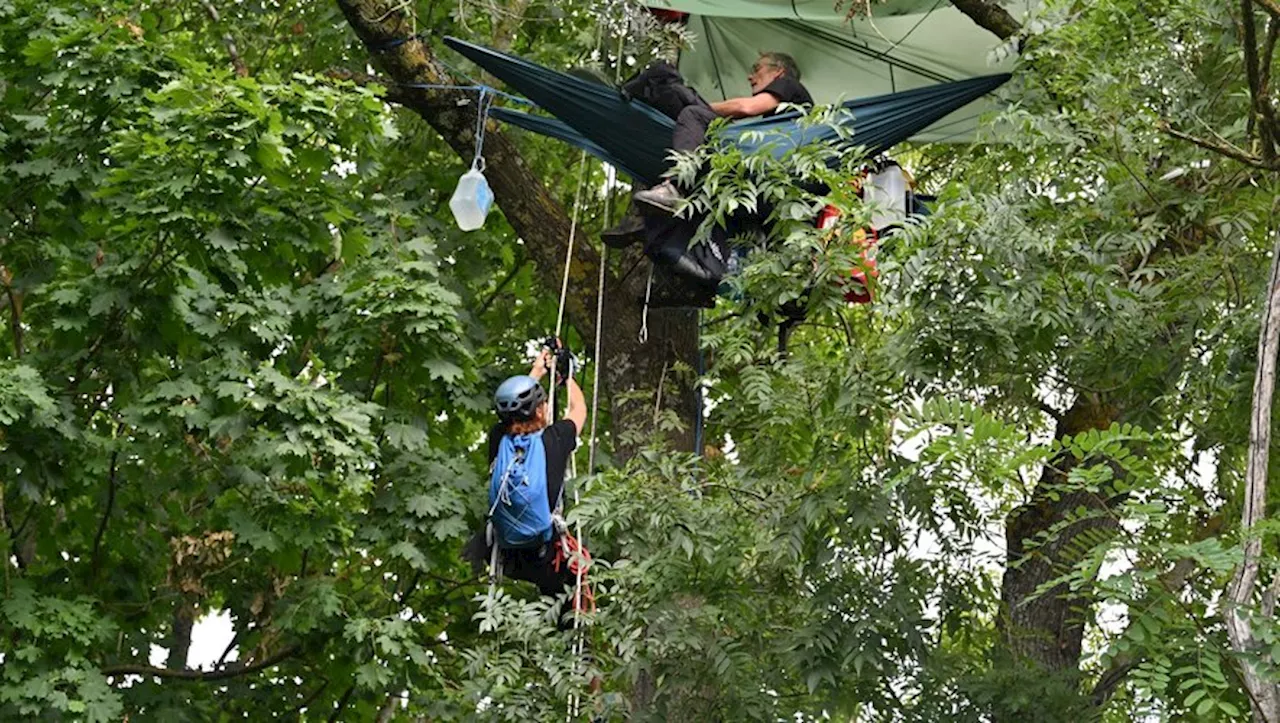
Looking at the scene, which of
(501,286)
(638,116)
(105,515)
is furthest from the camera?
(501,286)

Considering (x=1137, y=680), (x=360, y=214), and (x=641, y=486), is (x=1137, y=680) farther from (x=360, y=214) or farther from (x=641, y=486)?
(x=360, y=214)

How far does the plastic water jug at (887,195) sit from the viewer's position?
6215mm

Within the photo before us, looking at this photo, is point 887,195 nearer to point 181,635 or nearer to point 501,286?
point 501,286

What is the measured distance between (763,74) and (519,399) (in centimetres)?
145

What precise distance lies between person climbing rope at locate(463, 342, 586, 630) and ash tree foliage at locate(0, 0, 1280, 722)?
7.6 inches

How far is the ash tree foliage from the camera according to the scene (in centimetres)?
589

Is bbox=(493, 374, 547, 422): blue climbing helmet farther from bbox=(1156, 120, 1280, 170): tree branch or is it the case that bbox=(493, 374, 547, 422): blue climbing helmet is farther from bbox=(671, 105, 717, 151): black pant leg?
bbox=(1156, 120, 1280, 170): tree branch

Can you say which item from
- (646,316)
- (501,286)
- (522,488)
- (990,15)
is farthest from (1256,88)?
(501,286)

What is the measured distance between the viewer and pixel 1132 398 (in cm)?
657

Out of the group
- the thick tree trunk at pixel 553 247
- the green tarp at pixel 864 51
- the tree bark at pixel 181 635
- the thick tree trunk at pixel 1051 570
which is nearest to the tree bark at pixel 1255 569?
the thick tree trunk at pixel 1051 570

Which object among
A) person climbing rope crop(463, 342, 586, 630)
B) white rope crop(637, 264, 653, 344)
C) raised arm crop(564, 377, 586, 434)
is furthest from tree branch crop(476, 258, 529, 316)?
person climbing rope crop(463, 342, 586, 630)

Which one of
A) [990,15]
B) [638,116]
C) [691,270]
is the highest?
[990,15]

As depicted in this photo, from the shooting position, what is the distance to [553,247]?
26.6ft

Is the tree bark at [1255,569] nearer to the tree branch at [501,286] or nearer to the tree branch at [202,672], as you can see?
the tree branch at [202,672]
